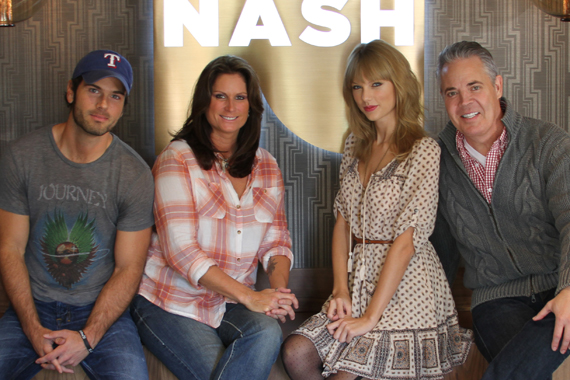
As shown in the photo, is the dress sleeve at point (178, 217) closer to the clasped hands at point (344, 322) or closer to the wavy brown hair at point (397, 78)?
the clasped hands at point (344, 322)

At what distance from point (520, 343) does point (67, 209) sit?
Answer: 180 centimetres

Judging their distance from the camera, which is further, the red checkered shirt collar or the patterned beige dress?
the red checkered shirt collar

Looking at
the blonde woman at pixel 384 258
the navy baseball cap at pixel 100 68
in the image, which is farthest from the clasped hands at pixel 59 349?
the navy baseball cap at pixel 100 68

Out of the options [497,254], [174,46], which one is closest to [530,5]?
[497,254]

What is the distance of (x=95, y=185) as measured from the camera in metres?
2.11

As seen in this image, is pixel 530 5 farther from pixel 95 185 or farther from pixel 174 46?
pixel 95 185

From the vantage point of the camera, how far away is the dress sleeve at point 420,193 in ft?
6.64

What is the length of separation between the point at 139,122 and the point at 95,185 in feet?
2.51

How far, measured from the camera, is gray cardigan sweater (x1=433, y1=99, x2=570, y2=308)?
1.96 meters

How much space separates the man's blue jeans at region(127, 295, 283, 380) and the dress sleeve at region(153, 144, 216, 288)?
195 millimetres

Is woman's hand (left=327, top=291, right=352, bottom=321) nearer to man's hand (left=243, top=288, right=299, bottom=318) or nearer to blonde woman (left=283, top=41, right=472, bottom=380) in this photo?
blonde woman (left=283, top=41, right=472, bottom=380)

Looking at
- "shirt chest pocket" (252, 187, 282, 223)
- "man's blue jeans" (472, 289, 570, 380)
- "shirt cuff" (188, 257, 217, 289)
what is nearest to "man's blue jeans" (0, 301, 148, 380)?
"shirt cuff" (188, 257, 217, 289)

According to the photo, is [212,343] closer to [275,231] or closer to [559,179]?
[275,231]

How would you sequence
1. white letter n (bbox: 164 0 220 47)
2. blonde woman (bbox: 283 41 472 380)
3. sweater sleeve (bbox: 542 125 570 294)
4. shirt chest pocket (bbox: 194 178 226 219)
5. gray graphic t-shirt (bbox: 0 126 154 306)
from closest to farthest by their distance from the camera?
1. sweater sleeve (bbox: 542 125 570 294)
2. blonde woman (bbox: 283 41 472 380)
3. gray graphic t-shirt (bbox: 0 126 154 306)
4. shirt chest pocket (bbox: 194 178 226 219)
5. white letter n (bbox: 164 0 220 47)
